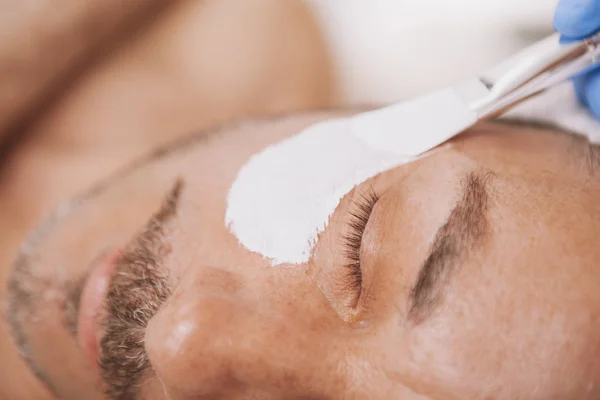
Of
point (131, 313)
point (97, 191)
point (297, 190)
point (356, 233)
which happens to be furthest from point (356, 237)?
point (97, 191)

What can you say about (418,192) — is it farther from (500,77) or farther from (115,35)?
(115,35)

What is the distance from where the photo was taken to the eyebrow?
0.56 m

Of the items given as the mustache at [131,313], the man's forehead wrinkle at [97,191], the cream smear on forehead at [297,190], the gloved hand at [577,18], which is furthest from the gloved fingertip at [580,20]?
the mustache at [131,313]

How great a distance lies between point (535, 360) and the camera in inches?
21.3

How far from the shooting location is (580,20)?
2.15 feet

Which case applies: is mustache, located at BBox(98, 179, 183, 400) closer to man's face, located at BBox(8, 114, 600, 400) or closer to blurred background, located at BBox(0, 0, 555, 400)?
man's face, located at BBox(8, 114, 600, 400)

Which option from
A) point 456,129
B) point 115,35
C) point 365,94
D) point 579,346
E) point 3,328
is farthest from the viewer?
point 365,94

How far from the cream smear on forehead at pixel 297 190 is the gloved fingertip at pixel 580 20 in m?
0.25

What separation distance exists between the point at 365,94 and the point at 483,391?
1.01 meters

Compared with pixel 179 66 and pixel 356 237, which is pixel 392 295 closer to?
pixel 356 237

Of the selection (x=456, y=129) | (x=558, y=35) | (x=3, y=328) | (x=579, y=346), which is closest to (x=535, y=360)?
(x=579, y=346)

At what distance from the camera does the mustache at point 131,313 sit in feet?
2.19

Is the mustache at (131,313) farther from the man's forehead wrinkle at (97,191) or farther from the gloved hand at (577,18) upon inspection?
the gloved hand at (577,18)

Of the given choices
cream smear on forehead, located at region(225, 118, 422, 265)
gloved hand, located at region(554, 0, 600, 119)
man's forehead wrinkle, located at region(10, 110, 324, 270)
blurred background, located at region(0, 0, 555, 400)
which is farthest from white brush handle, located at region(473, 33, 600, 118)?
blurred background, located at region(0, 0, 555, 400)
